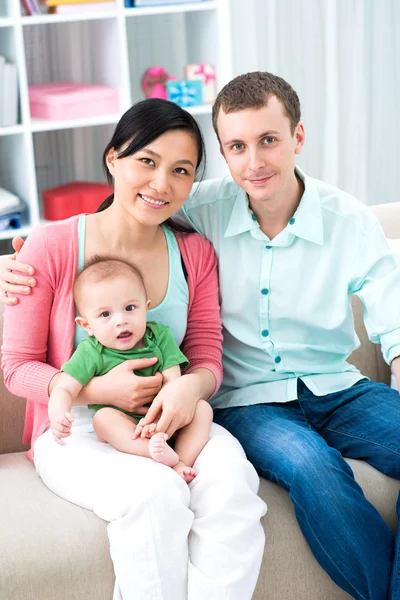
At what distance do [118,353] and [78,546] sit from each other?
0.37 m

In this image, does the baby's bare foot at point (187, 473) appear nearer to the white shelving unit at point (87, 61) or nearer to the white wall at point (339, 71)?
the white shelving unit at point (87, 61)

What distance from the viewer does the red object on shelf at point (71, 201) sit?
3359mm

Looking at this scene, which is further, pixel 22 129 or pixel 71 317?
pixel 22 129

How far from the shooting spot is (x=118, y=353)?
1.70 meters

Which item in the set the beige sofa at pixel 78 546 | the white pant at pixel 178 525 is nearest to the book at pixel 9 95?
the beige sofa at pixel 78 546

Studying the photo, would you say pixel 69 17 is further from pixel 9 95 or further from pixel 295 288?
pixel 295 288

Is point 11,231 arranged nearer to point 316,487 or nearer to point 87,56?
point 87,56

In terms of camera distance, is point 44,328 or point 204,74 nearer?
point 44,328

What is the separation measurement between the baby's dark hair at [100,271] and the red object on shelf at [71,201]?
1650 millimetres

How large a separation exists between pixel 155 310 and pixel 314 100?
255cm

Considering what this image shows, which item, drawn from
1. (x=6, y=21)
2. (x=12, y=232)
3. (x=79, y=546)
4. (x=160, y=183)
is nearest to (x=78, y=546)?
(x=79, y=546)

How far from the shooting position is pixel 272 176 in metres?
1.78

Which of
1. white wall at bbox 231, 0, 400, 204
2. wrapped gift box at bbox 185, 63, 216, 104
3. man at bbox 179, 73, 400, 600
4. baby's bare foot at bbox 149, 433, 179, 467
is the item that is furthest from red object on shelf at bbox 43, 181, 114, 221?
baby's bare foot at bbox 149, 433, 179, 467

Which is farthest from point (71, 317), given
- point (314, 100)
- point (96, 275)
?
point (314, 100)
